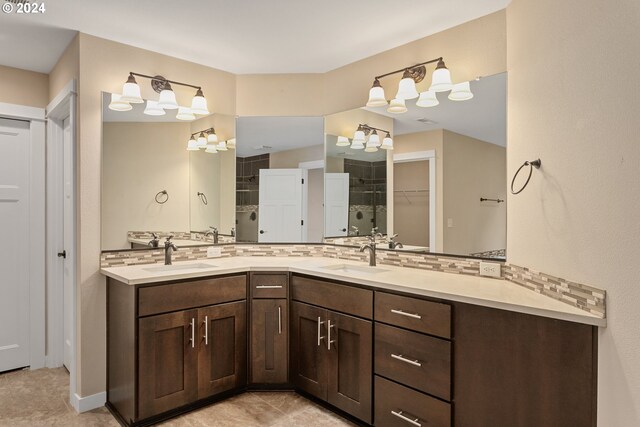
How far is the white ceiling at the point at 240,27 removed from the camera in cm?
227

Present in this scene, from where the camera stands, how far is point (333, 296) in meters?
2.46

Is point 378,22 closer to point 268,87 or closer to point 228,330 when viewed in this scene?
point 268,87

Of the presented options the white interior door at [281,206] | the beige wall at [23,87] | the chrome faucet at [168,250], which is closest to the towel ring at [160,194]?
the chrome faucet at [168,250]

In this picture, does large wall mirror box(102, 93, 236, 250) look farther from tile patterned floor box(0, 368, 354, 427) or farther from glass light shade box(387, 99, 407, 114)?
glass light shade box(387, 99, 407, 114)

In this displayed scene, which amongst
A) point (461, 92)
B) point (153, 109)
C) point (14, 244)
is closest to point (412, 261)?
point (461, 92)

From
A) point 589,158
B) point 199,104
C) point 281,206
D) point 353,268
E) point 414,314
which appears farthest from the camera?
point 281,206

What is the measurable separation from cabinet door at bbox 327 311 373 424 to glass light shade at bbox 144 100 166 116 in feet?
6.35

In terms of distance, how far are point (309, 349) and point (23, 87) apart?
3072 millimetres

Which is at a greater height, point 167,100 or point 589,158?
point 167,100

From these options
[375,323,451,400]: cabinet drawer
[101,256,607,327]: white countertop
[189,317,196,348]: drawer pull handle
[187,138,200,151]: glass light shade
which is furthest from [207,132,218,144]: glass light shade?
[375,323,451,400]: cabinet drawer

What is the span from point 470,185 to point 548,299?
0.92 meters

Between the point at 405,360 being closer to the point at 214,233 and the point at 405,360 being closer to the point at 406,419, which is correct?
→ the point at 406,419

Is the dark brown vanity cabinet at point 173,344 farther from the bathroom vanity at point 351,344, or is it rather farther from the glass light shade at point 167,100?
the glass light shade at point 167,100

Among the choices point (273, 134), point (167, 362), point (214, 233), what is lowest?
point (167, 362)
